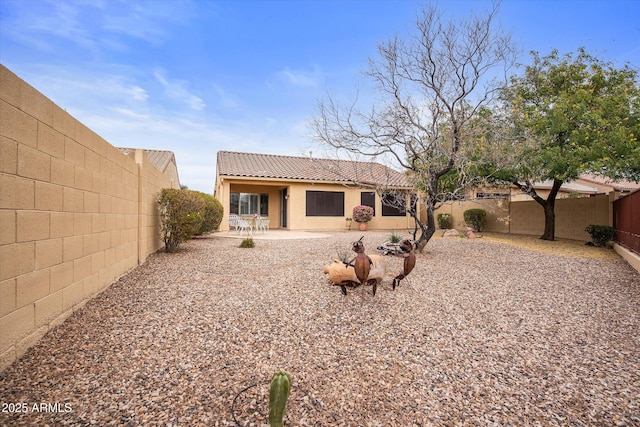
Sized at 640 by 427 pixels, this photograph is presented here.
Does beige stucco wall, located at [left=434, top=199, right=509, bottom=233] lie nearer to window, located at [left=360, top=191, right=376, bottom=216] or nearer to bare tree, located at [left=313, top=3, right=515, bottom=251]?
window, located at [left=360, top=191, right=376, bottom=216]

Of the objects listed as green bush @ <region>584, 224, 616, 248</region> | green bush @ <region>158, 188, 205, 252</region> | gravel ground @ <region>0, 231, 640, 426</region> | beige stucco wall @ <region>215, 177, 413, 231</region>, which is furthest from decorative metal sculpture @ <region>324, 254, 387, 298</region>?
beige stucco wall @ <region>215, 177, 413, 231</region>

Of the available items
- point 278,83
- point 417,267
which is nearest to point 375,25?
point 278,83

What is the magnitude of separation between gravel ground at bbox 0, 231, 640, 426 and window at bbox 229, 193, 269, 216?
1269cm

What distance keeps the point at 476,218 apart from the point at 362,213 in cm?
556

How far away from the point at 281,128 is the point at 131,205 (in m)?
10.1

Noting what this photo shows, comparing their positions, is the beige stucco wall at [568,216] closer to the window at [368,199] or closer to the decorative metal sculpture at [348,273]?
the window at [368,199]

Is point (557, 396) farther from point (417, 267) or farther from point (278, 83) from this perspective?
point (278, 83)

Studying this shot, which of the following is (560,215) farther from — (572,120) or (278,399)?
(278,399)

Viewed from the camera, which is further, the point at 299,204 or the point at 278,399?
the point at 299,204

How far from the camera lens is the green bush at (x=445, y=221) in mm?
17172

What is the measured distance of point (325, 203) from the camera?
17.0 meters

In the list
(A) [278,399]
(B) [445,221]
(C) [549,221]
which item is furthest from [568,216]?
(A) [278,399]

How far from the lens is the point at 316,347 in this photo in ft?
10.3

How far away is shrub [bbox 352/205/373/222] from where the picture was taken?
16594mm
